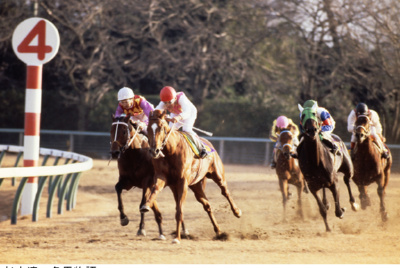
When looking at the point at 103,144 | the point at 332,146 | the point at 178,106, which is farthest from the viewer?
the point at 103,144

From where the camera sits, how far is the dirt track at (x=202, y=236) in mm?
5586

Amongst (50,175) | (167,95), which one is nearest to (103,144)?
(50,175)

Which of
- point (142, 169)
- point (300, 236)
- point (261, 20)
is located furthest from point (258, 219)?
point (261, 20)

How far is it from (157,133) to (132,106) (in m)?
1.30

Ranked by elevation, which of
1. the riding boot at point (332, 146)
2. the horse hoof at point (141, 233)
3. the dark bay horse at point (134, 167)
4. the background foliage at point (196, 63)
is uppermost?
the background foliage at point (196, 63)

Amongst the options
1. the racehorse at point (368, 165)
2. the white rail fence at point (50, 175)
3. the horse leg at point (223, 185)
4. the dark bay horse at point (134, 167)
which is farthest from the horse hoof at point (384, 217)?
the white rail fence at point (50, 175)

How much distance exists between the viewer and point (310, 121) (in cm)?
709

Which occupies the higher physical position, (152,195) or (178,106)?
(178,106)

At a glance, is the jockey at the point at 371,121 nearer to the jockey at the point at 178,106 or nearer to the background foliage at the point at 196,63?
the jockey at the point at 178,106

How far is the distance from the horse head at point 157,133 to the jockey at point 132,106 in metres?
0.88

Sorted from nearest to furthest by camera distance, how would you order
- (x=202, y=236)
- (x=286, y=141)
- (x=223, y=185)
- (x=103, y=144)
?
(x=202, y=236)
(x=223, y=185)
(x=286, y=141)
(x=103, y=144)

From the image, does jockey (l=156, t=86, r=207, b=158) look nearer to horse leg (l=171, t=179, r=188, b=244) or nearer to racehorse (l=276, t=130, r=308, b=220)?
horse leg (l=171, t=179, r=188, b=244)

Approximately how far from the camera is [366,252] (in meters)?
6.11

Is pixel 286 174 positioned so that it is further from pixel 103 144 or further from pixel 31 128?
pixel 103 144
